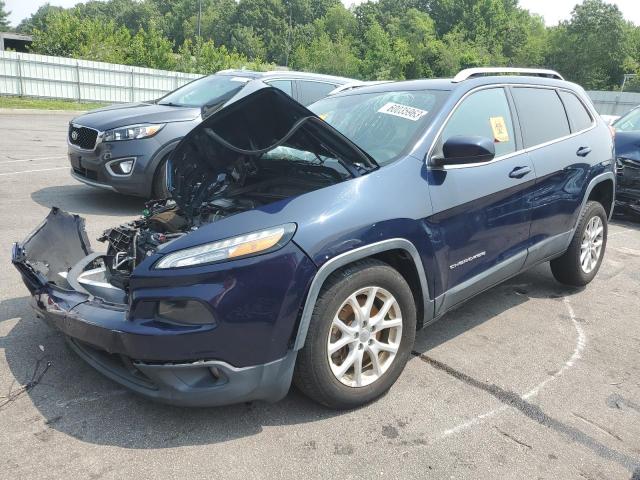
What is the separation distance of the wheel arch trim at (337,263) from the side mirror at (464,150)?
1.90 ft

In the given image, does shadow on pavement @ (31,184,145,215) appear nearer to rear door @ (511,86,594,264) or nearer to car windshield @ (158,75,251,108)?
car windshield @ (158,75,251,108)

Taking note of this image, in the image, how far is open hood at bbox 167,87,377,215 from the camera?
9.20 ft

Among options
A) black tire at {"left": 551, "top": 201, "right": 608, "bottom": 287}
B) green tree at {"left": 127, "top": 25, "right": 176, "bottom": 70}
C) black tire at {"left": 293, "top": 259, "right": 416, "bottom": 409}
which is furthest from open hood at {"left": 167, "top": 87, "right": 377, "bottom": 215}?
green tree at {"left": 127, "top": 25, "right": 176, "bottom": 70}

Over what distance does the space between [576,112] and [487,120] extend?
1.45 meters

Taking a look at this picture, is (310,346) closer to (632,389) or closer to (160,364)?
(160,364)

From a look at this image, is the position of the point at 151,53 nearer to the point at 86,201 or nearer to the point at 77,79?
the point at 77,79

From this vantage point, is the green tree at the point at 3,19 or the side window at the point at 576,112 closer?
the side window at the point at 576,112

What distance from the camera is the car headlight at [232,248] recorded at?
8.04 ft

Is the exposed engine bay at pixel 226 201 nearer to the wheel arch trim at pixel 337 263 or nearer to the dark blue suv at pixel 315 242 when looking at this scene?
the dark blue suv at pixel 315 242

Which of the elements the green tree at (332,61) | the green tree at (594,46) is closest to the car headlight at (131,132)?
the green tree at (332,61)

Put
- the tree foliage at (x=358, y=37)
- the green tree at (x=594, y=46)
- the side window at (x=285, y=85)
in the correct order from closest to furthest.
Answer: the side window at (x=285, y=85), the tree foliage at (x=358, y=37), the green tree at (x=594, y=46)

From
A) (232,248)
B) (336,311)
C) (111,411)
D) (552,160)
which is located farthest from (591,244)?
(111,411)

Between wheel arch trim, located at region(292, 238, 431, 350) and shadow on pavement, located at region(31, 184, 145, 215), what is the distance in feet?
15.2

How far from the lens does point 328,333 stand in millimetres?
2641
